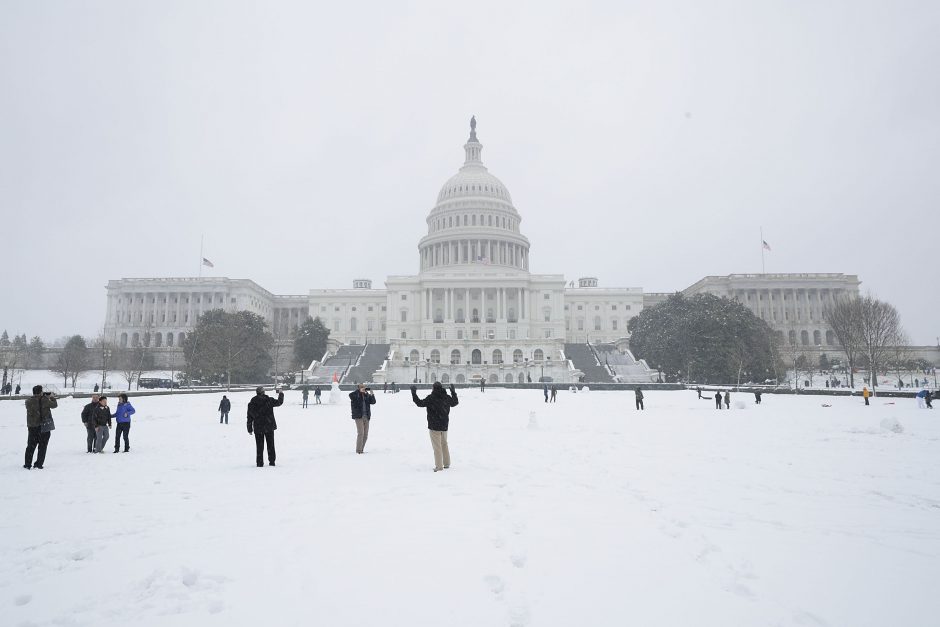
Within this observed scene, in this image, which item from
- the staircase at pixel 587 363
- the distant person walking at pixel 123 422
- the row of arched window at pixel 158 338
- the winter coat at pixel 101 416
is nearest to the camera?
the distant person walking at pixel 123 422

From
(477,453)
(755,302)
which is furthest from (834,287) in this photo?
(477,453)

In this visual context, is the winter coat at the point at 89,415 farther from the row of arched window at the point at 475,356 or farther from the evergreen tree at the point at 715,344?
the row of arched window at the point at 475,356

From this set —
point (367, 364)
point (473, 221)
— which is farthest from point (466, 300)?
point (367, 364)

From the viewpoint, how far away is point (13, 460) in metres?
12.8

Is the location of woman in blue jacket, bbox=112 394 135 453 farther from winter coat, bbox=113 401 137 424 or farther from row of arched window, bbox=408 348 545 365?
row of arched window, bbox=408 348 545 365

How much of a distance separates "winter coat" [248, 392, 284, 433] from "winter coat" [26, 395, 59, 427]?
13.1 ft

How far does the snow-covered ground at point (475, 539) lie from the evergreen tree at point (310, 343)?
224 feet

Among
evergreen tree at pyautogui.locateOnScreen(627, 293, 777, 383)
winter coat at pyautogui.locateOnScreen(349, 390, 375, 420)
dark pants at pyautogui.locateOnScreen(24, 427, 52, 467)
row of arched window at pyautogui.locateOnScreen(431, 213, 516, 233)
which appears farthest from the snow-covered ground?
row of arched window at pyautogui.locateOnScreen(431, 213, 516, 233)

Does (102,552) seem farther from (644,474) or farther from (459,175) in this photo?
(459,175)

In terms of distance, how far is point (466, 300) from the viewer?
103 m

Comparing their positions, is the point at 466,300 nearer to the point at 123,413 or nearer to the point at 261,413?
the point at 123,413

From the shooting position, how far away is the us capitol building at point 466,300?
101812 millimetres

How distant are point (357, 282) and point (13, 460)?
368ft

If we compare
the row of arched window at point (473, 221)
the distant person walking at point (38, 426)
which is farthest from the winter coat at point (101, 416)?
the row of arched window at point (473, 221)
